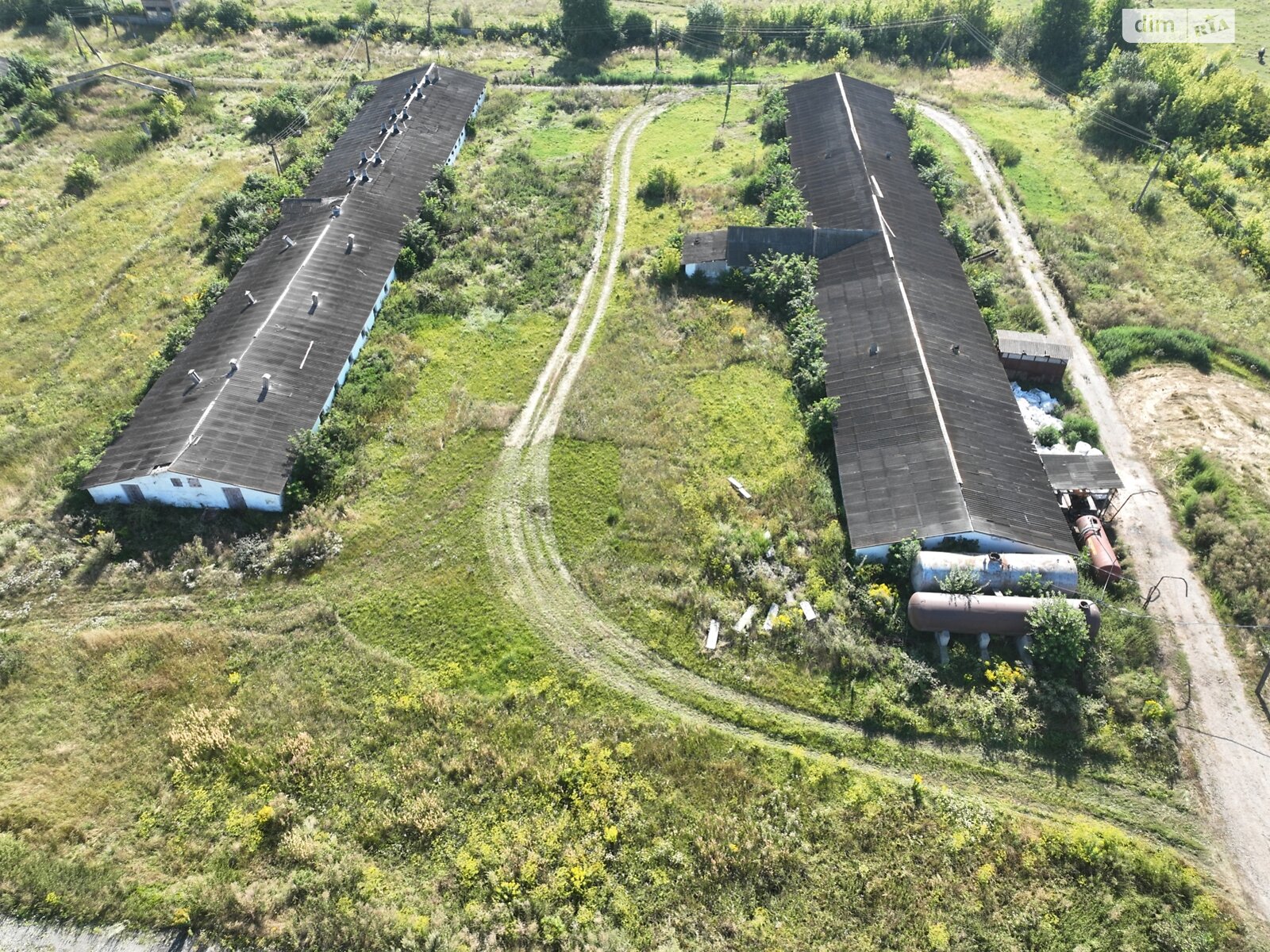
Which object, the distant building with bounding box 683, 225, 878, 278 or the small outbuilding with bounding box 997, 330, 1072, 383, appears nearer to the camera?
the small outbuilding with bounding box 997, 330, 1072, 383

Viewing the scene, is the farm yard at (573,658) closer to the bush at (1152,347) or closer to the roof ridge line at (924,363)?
the bush at (1152,347)

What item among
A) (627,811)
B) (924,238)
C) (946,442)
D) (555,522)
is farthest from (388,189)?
(627,811)

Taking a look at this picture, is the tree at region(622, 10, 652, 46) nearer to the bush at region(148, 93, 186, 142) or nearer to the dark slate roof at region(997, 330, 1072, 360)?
the bush at region(148, 93, 186, 142)

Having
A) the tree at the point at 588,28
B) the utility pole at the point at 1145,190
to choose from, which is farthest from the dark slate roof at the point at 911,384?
the tree at the point at 588,28

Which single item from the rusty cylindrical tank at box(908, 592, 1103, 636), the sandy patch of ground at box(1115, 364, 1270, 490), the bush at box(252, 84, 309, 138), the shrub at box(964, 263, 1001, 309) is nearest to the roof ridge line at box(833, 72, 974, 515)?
the rusty cylindrical tank at box(908, 592, 1103, 636)

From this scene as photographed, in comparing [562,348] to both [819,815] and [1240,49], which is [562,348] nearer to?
[819,815]

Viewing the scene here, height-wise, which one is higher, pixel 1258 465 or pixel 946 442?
pixel 946 442
